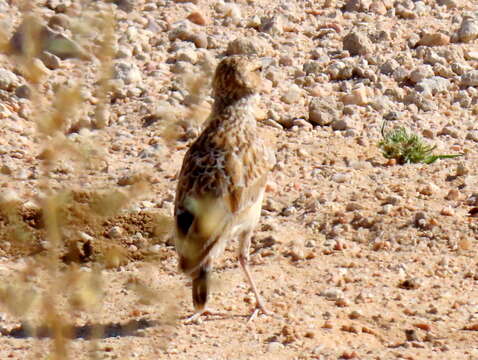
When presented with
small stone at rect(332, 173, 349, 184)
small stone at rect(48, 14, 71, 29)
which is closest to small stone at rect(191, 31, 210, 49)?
small stone at rect(48, 14, 71, 29)

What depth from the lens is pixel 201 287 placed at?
645cm

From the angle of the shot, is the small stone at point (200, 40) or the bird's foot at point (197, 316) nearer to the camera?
the bird's foot at point (197, 316)

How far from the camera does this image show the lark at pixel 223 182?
253 inches

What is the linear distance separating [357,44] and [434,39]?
→ 29.0 inches

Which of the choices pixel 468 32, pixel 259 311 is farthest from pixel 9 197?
pixel 468 32

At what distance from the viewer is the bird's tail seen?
643 centimetres

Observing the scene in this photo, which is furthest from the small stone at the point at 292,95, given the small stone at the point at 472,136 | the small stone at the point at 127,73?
the small stone at the point at 472,136

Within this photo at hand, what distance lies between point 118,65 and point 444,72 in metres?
2.79

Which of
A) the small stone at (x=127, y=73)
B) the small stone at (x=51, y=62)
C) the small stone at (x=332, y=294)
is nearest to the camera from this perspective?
the small stone at (x=332, y=294)

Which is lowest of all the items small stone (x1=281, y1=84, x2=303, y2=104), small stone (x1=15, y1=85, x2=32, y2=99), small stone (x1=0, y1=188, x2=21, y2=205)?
small stone (x1=0, y1=188, x2=21, y2=205)

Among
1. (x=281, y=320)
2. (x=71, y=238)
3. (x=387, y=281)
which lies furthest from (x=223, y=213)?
(x=71, y=238)

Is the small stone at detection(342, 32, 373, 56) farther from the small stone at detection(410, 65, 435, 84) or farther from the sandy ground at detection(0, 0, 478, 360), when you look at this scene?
the small stone at detection(410, 65, 435, 84)

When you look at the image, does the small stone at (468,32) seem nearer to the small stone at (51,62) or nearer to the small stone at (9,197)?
the small stone at (51,62)

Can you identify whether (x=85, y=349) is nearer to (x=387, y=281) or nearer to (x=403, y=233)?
(x=387, y=281)
